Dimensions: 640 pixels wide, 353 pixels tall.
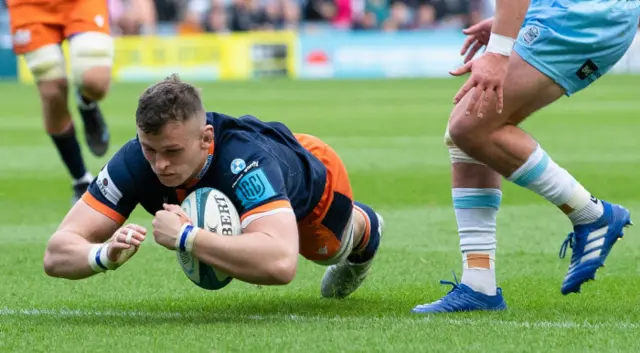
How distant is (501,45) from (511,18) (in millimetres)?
115

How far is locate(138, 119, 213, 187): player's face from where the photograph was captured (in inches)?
180

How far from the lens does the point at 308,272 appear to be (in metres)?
6.46

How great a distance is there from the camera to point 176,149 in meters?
4.60

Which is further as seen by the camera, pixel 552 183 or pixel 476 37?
pixel 476 37

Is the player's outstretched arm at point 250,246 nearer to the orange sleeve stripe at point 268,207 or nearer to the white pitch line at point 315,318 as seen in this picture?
the orange sleeve stripe at point 268,207

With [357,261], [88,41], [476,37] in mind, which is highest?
[476,37]

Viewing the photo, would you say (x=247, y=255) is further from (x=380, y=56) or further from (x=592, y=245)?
(x=380, y=56)

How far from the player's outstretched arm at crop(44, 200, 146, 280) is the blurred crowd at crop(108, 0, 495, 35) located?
26.2 meters

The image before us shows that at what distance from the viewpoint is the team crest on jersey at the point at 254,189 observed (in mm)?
4664

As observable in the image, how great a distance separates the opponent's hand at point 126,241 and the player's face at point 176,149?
247mm

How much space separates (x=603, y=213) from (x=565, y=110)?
13.9 m

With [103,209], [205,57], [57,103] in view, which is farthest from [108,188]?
[205,57]

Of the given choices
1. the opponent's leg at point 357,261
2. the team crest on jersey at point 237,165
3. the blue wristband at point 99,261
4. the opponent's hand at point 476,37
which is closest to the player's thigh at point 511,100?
the opponent's hand at point 476,37

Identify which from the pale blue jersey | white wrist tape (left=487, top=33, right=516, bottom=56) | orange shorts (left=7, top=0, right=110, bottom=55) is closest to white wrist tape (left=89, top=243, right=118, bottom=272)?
white wrist tape (left=487, top=33, right=516, bottom=56)
